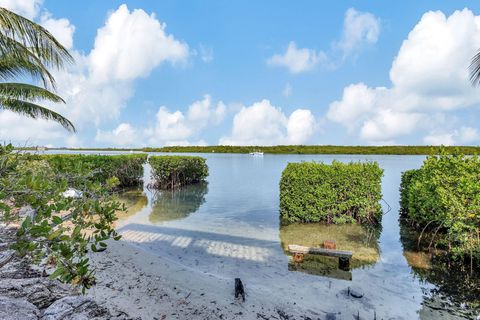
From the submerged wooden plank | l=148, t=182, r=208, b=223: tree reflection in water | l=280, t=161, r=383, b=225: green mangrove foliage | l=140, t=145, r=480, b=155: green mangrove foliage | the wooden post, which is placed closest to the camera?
the wooden post

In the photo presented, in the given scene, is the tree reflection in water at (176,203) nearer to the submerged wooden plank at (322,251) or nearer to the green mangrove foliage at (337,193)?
the green mangrove foliage at (337,193)

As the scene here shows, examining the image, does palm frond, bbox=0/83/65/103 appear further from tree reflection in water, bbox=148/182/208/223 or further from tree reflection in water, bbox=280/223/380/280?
tree reflection in water, bbox=280/223/380/280

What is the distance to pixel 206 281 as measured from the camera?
5172mm

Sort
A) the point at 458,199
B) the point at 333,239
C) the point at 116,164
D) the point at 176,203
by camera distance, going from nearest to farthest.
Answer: the point at 458,199 < the point at 333,239 < the point at 176,203 < the point at 116,164

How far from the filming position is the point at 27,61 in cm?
800

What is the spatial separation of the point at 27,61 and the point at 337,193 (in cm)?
1028

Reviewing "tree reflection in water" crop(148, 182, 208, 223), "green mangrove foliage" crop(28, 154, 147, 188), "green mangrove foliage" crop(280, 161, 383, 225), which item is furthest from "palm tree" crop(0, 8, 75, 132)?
"green mangrove foliage" crop(280, 161, 383, 225)

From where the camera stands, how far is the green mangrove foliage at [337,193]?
29.6ft

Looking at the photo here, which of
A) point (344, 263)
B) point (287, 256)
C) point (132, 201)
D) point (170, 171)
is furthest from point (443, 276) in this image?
point (170, 171)

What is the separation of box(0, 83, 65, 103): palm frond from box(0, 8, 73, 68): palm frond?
2.47m

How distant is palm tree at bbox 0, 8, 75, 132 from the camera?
254 inches

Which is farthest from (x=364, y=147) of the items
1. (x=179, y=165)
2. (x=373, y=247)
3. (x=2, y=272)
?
(x=2, y=272)

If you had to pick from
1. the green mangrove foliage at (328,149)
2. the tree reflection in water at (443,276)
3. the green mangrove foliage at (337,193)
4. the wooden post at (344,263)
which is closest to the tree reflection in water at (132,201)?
the green mangrove foliage at (337,193)

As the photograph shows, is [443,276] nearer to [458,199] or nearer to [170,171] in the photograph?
[458,199]
